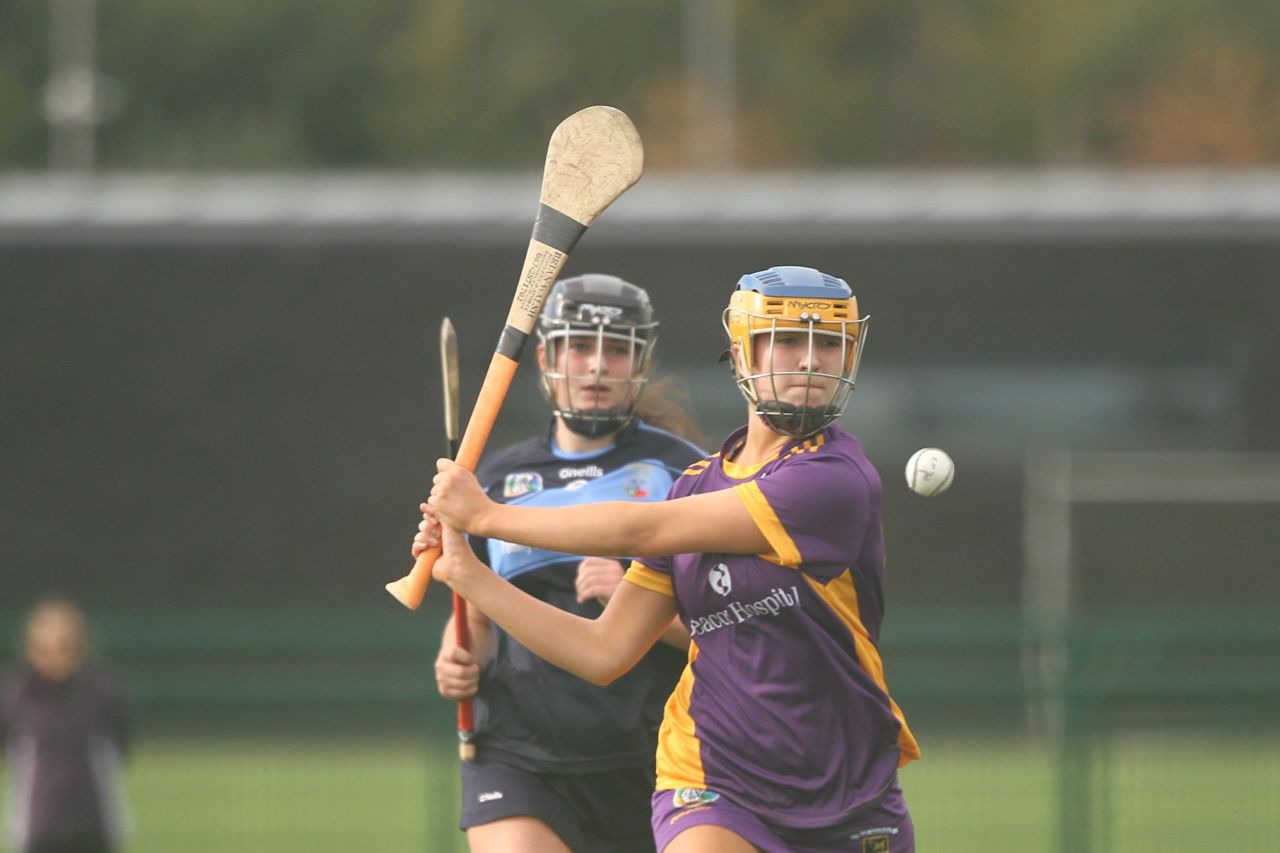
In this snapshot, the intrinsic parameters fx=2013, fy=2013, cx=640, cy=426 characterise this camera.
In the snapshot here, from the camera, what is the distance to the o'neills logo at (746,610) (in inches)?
182

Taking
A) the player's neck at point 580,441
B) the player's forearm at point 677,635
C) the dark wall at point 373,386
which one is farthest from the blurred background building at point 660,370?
the player's forearm at point 677,635

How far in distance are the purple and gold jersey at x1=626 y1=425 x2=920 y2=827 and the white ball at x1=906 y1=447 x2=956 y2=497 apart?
9cm

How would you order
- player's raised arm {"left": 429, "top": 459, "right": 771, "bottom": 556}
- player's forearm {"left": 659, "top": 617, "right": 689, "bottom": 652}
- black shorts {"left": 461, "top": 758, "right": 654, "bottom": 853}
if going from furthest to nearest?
black shorts {"left": 461, "top": 758, "right": 654, "bottom": 853}
player's forearm {"left": 659, "top": 617, "right": 689, "bottom": 652}
player's raised arm {"left": 429, "top": 459, "right": 771, "bottom": 556}

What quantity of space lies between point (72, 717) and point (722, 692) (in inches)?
242

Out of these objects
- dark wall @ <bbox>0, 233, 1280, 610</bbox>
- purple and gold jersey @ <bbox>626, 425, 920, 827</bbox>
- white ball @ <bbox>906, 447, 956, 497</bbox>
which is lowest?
purple and gold jersey @ <bbox>626, 425, 920, 827</bbox>

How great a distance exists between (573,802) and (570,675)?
0.36 m

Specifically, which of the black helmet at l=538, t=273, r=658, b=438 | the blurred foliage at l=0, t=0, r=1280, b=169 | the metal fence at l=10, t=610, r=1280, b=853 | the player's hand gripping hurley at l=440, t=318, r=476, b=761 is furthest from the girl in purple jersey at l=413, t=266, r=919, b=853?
the blurred foliage at l=0, t=0, r=1280, b=169

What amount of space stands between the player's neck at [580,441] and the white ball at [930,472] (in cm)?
134

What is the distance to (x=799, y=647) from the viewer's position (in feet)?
15.3

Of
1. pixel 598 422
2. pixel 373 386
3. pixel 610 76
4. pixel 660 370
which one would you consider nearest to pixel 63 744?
pixel 598 422

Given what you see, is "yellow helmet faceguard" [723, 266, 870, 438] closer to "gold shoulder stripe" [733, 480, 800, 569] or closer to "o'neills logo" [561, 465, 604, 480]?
"gold shoulder stripe" [733, 480, 800, 569]

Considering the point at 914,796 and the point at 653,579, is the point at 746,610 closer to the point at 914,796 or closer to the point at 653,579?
the point at 653,579

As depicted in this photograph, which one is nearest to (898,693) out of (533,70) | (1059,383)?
(1059,383)

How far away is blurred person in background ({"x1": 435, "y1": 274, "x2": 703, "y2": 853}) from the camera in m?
5.69
